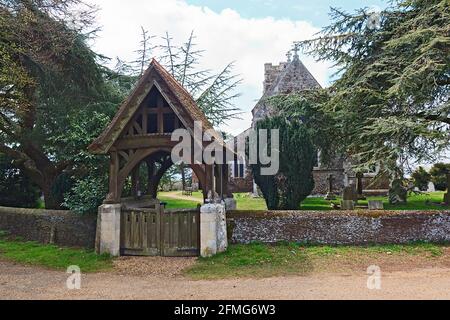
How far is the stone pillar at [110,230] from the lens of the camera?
10398 millimetres

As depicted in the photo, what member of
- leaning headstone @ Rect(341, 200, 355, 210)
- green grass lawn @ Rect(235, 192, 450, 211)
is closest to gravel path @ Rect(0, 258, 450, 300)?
leaning headstone @ Rect(341, 200, 355, 210)

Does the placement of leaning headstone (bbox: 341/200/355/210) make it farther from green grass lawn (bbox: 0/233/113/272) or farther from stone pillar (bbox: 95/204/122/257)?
green grass lawn (bbox: 0/233/113/272)

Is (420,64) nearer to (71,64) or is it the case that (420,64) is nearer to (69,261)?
(69,261)

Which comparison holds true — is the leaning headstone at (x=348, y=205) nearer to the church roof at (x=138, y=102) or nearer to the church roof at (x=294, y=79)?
the church roof at (x=138, y=102)

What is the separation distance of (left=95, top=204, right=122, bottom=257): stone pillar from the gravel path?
1233mm

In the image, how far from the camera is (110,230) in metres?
10.4

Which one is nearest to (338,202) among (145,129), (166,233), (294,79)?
(166,233)

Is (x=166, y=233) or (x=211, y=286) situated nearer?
(x=211, y=286)

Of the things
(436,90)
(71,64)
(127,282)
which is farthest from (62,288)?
(436,90)

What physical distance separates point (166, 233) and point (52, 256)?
11.7ft

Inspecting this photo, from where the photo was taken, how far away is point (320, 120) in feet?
55.5

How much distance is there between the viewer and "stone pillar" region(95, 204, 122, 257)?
10.4m

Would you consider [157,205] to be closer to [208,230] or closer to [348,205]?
[208,230]

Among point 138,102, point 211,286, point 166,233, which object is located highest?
point 138,102
